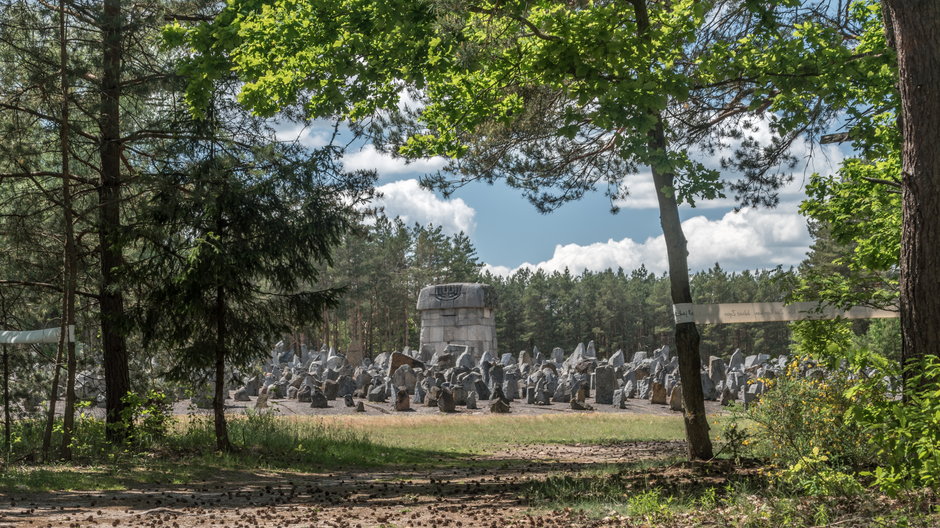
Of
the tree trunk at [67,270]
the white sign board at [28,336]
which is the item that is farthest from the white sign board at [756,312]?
the white sign board at [28,336]

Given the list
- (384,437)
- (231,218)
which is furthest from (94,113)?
(384,437)

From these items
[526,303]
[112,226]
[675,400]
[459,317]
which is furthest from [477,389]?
[526,303]

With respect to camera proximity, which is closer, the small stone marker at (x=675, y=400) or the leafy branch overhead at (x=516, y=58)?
the leafy branch overhead at (x=516, y=58)

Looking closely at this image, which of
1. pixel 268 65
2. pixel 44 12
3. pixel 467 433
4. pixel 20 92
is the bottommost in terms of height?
pixel 467 433

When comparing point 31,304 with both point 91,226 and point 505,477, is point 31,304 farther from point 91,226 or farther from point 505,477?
point 505,477

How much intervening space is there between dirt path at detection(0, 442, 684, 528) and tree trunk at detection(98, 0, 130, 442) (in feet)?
10.7

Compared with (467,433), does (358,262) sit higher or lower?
higher

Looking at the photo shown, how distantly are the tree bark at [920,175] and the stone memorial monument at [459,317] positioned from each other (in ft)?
85.7

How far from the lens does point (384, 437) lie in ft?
47.9

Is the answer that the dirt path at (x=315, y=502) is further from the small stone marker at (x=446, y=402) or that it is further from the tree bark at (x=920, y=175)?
the small stone marker at (x=446, y=402)

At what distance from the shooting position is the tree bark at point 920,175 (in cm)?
565

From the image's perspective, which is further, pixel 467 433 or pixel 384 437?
pixel 467 433

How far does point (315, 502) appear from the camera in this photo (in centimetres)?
762

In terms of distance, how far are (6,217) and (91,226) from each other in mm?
1282
